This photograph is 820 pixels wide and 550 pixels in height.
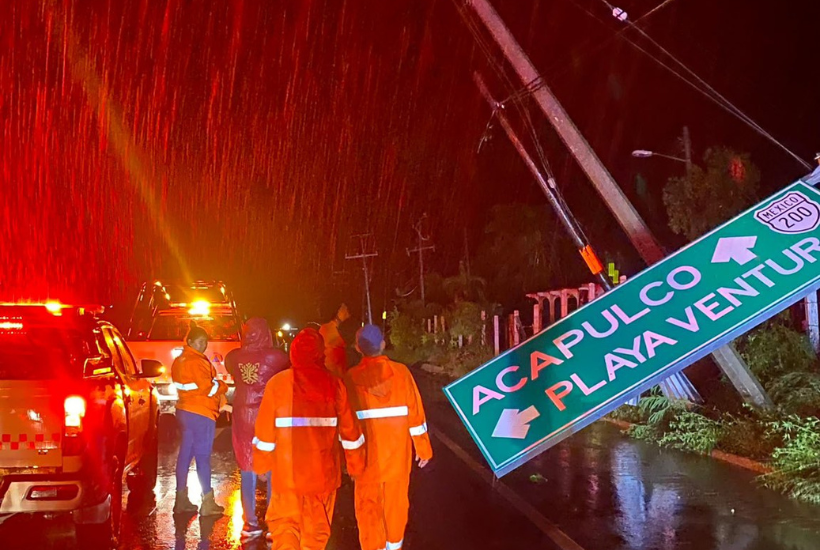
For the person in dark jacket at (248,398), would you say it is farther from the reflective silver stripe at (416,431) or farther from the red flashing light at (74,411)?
the reflective silver stripe at (416,431)

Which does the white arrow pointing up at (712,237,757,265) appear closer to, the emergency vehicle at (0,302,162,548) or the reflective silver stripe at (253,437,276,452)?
the reflective silver stripe at (253,437,276,452)

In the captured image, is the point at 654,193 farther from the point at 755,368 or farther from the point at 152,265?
the point at 152,265

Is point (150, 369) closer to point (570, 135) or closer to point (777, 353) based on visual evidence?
point (570, 135)

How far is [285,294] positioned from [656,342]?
86.6 m

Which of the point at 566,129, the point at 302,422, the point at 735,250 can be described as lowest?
the point at 302,422

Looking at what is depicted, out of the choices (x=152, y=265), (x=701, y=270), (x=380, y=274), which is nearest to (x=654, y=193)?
(x=701, y=270)

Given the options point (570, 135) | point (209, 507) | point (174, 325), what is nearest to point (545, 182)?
point (570, 135)

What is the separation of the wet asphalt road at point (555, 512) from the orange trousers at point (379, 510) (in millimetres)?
1075

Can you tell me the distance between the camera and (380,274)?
5931 cm

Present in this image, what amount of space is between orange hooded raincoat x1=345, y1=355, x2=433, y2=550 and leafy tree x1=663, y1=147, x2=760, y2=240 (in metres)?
9.78

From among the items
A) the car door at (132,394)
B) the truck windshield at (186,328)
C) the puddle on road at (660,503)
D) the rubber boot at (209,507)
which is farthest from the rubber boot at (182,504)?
the truck windshield at (186,328)

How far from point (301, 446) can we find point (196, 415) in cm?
286

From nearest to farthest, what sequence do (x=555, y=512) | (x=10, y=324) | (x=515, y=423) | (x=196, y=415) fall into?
(x=515, y=423), (x=10, y=324), (x=196, y=415), (x=555, y=512)

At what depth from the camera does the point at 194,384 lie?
25.6 ft
